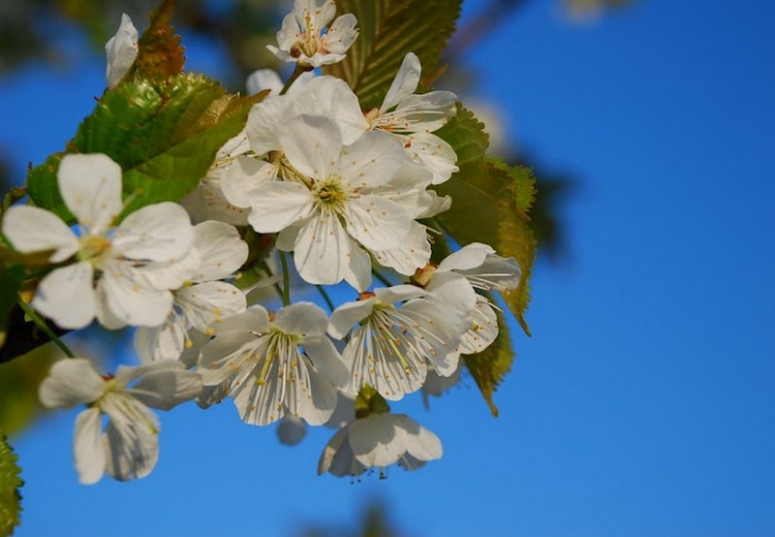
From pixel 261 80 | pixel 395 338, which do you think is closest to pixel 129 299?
pixel 395 338

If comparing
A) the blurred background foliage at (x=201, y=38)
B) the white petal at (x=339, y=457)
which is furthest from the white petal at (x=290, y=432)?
the blurred background foliage at (x=201, y=38)

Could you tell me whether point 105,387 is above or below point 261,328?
below

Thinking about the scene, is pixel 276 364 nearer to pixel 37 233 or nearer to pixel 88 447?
pixel 88 447

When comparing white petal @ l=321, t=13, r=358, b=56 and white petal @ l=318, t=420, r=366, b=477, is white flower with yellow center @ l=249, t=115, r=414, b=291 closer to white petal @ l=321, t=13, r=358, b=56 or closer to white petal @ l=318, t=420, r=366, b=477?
white petal @ l=321, t=13, r=358, b=56

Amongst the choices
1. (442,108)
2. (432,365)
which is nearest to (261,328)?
(432,365)

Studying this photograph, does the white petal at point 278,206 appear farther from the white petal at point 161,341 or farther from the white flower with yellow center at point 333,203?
the white petal at point 161,341

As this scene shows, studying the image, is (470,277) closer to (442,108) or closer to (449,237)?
(449,237)
